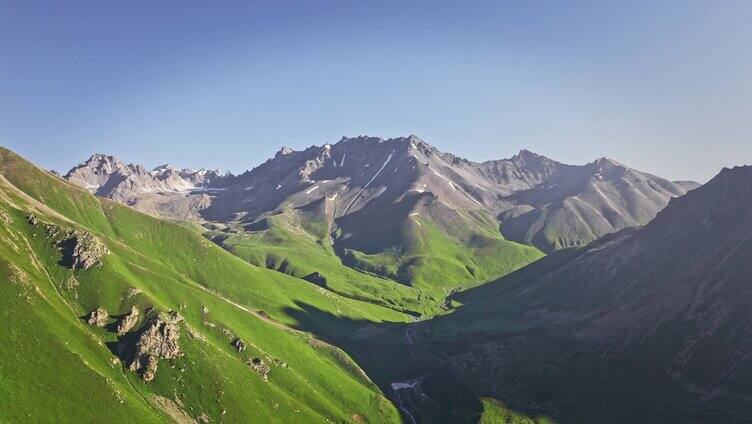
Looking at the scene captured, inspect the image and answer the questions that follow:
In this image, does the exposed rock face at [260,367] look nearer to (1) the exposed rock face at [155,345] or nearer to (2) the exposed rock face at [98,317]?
(1) the exposed rock face at [155,345]

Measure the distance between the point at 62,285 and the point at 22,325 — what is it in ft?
141

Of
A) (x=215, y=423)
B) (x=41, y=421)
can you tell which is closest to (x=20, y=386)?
(x=41, y=421)

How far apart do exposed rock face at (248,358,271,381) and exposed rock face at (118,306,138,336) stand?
1603 inches

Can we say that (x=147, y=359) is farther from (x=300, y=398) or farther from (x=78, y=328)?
(x=300, y=398)

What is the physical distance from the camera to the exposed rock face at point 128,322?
558 ft

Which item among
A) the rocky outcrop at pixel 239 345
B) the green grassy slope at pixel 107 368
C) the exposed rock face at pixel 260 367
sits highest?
the rocky outcrop at pixel 239 345

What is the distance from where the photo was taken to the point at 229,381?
166375 mm

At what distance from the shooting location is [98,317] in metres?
171

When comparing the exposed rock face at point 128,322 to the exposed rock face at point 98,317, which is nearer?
the exposed rock face at point 98,317

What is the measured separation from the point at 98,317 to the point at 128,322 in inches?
360

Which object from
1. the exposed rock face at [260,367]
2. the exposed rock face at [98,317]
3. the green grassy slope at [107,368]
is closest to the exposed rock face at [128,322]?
the green grassy slope at [107,368]

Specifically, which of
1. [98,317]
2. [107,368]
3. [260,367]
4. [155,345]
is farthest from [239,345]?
[107,368]

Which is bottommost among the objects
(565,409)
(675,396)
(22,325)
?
(22,325)

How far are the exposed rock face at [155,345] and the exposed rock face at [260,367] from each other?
27683 millimetres
